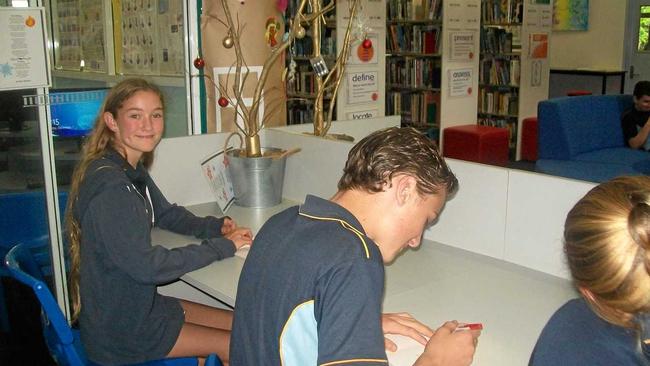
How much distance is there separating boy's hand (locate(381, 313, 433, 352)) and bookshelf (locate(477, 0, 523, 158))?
20.6 ft

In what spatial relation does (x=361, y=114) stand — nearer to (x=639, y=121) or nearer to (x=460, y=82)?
(x=460, y=82)

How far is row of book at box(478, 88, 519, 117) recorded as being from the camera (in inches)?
293

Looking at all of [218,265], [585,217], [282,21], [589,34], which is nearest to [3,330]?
[218,265]

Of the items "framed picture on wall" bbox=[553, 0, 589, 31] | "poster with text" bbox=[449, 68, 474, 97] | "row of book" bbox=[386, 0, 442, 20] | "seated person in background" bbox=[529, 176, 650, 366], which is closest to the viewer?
"seated person in background" bbox=[529, 176, 650, 366]

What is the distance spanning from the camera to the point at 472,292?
1773 millimetres

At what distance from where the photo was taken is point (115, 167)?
5.91 feet

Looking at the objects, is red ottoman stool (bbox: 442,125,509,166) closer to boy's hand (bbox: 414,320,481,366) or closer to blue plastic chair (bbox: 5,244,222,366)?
blue plastic chair (bbox: 5,244,222,366)

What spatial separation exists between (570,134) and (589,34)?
4.50 metres

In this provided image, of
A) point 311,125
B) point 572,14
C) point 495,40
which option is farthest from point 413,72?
Result: point 311,125

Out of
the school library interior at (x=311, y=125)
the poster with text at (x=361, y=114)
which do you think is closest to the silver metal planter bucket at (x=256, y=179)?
the school library interior at (x=311, y=125)

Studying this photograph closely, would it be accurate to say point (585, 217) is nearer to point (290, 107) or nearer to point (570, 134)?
point (570, 134)

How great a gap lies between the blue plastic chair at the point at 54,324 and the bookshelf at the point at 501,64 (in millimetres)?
6224

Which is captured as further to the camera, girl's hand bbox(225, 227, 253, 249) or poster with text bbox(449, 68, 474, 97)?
poster with text bbox(449, 68, 474, 97)

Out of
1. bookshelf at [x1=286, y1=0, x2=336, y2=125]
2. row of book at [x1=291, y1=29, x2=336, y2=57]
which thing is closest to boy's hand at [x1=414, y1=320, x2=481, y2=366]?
row of book at [x1=291, y1=29, x2=336, y2=57]
